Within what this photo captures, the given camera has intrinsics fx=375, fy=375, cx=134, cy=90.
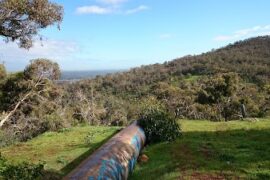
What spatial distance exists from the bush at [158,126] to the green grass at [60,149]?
253cm

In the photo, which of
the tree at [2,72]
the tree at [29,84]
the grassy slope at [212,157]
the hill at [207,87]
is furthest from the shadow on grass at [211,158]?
the tree at [2,72]

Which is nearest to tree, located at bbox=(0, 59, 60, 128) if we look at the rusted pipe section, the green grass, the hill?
the hill

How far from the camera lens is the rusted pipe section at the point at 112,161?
29.9 ft

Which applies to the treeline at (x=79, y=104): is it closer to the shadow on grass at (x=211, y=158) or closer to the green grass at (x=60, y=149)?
the green grass at (x=60, y=149)

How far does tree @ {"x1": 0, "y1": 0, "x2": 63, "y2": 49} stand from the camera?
52.5 ft

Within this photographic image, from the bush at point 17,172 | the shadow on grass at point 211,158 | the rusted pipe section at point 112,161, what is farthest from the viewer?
the shadow on grass at point 211,158

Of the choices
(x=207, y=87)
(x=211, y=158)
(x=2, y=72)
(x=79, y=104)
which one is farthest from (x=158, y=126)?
(x=207, y=87)

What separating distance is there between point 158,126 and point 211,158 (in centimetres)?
507

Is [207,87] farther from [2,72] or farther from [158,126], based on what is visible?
[158,126]

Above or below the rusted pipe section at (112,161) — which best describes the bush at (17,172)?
above

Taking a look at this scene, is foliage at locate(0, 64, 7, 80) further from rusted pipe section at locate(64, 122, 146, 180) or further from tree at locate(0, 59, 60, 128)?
rusted pipe section at locate(64, 122, 146, 180)

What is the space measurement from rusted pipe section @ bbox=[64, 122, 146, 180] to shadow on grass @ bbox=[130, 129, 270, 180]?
0.67 m

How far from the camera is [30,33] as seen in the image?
17.8 meters

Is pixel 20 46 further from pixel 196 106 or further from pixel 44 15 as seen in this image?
pixel 196 106
